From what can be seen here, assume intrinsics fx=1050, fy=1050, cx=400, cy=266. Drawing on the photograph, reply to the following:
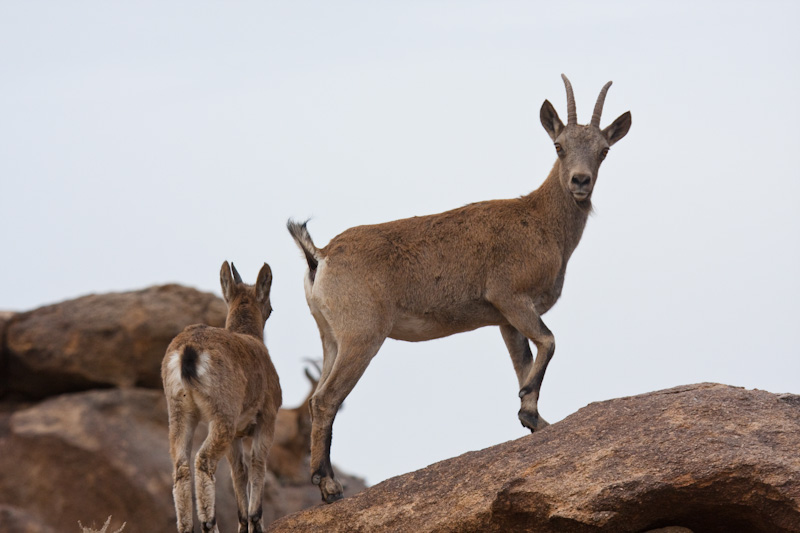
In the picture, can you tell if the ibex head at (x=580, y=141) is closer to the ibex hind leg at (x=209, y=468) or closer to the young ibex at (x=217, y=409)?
the young ibex at (x=217, y=409)

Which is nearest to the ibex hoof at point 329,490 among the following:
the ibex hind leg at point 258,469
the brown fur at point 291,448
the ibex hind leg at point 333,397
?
the ibex hind leg at point 333,397

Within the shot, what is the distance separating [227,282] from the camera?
10.3 m

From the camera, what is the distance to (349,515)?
8594 mm

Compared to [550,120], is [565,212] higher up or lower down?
lower down

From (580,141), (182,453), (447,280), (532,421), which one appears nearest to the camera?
(182,453)

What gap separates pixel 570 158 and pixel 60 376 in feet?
33.9

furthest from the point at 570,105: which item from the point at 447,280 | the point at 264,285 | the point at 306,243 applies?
the point at 264,285

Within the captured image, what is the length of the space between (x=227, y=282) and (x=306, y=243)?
124cm

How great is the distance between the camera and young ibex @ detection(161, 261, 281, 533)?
7.94 metres

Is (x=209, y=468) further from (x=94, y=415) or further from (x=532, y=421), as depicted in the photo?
(x=94, y=415)

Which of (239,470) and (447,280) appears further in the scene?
(447,280)

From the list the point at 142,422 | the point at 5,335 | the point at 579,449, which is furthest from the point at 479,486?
the point at 5,335

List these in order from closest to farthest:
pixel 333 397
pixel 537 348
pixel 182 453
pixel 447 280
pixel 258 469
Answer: pixel 182 453, pixel 258 469, pixel 333 397, pixel 537 348, pixel 447 280

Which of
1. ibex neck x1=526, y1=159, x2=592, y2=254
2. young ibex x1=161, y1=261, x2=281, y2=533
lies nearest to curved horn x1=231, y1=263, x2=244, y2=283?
young ibex x1=161, y1=261, x2=281, y2=533
